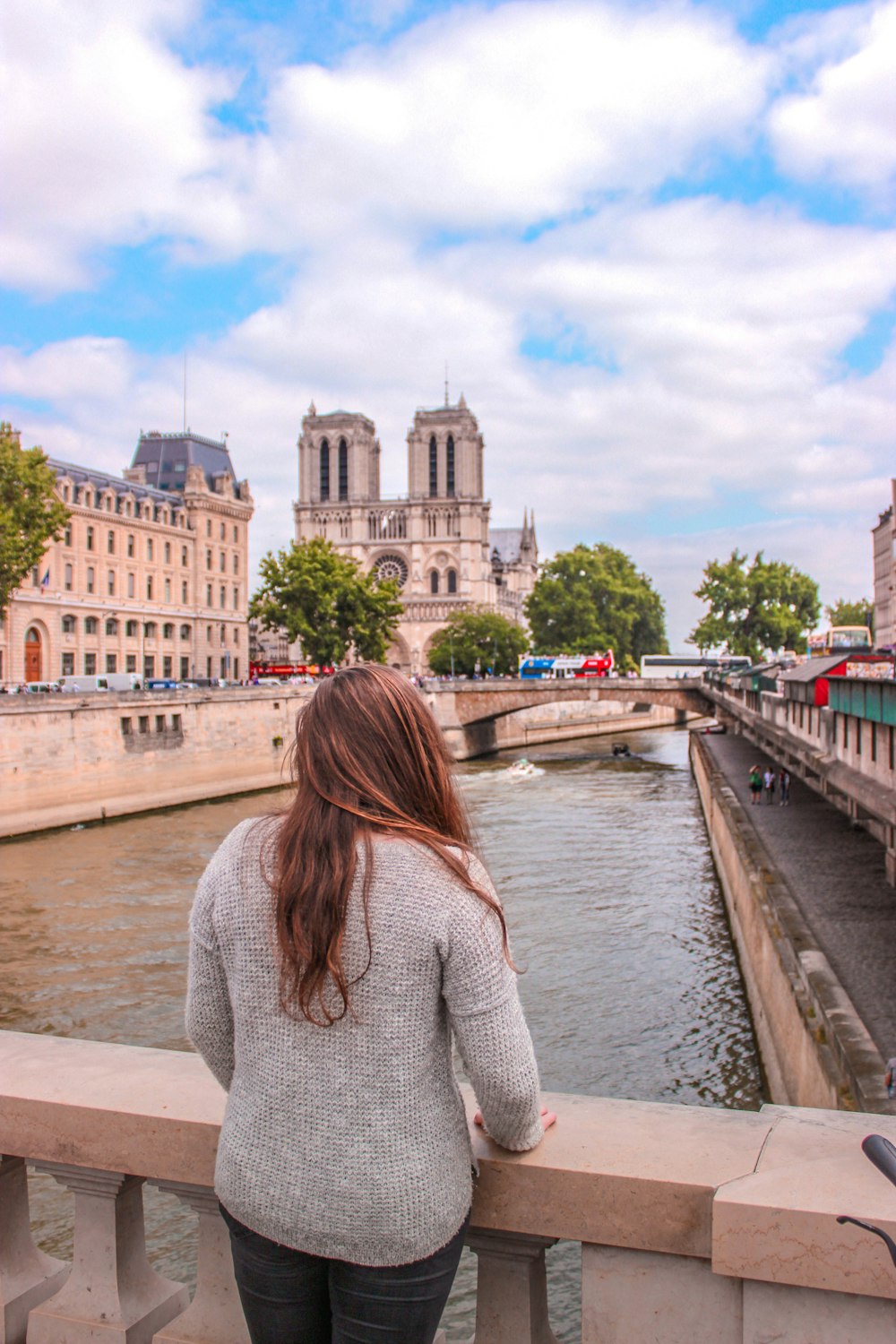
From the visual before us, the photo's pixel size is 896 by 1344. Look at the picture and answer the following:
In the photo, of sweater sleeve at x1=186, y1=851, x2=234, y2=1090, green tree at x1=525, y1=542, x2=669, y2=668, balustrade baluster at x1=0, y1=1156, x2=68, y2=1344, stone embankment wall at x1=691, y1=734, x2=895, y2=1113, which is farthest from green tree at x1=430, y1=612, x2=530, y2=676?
sweater sleeve at x1=186, y1=851, x2=234, y2=1090

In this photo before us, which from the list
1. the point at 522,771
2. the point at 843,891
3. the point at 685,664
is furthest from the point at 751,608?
the point at 843,891

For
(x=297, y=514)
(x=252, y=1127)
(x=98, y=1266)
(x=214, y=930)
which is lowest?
(x=98, y=1266)

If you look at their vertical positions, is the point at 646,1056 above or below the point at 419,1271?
below

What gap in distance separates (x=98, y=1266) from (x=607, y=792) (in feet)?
134

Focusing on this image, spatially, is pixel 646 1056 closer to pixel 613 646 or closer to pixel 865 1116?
pixel 865 1116

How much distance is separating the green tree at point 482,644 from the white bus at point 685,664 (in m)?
11.6

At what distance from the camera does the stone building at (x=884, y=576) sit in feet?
240

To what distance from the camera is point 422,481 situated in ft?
381

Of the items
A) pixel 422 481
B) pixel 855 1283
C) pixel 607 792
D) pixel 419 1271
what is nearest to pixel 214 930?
pixel 419 1271

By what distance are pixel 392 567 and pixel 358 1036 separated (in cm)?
11418

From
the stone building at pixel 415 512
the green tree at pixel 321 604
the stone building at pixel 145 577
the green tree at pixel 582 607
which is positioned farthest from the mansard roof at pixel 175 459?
the stone building at pixel 415 512

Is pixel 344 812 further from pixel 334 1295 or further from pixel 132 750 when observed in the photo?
pixel 132 750

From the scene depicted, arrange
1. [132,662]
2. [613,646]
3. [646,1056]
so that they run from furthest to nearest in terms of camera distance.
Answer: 1. [613,646]
2. [132,662]
3. [646,1056]

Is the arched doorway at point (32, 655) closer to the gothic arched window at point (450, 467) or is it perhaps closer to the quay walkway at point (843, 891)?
the quay walkway at point (843, 891)
